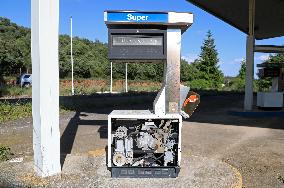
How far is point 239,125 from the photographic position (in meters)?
14.5

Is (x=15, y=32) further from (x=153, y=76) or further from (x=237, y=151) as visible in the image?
(x=237, y=151)

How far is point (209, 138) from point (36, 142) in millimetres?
6442

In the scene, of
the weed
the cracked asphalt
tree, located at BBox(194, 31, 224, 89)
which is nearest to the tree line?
tree, located at BBox(194, 31, 224, 89)

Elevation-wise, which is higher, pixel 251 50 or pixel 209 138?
pixel 251 50

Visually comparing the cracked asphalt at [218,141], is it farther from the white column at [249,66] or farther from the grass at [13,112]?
the white column at [249,66]

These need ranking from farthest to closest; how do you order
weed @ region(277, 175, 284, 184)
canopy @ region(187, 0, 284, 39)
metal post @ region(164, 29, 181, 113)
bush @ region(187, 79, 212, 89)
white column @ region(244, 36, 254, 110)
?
bush @ region(187, 79, 212, 89) < canopy @ region(187, 0, 284, 39) < white column @ region(244, 36, 254, 110) < weed @ region(277, 175, 284, 184) < metal post @ region(164, 29, 181, 113)

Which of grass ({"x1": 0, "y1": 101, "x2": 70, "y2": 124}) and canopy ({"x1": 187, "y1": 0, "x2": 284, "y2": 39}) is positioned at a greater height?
canopy ({"x1": 187, "y1": 0, "x2": 284, "y2": 39})

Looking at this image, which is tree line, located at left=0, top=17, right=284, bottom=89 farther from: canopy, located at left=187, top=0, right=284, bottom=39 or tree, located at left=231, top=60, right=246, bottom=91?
canopy, located at left=187, top=0, right=284, bottom=39

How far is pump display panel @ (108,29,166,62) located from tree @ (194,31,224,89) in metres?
51.4

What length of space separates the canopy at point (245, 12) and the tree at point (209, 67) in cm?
3202

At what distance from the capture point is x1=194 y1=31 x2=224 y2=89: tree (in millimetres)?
58250

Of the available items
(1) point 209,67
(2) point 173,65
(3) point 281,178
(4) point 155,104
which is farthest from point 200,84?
(2) point 173,65

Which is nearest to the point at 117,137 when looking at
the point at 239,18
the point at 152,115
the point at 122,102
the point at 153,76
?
the point at 152,115

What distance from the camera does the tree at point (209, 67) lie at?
58.2 m
